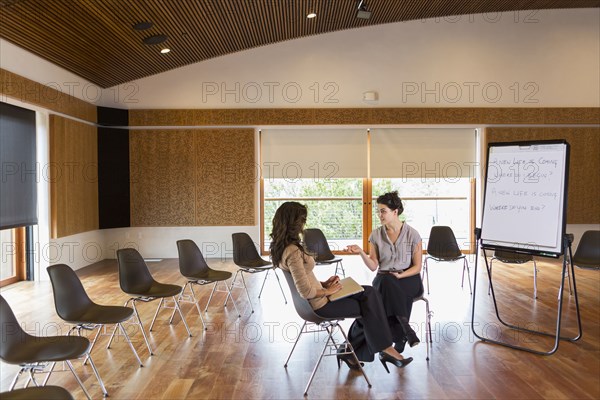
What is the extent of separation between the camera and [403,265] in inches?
174

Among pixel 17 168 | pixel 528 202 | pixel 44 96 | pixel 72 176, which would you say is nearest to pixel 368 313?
pixel 528 202

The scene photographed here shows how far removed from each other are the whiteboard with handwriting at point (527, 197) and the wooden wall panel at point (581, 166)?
5.53 metres

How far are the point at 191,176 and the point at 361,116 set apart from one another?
3602 millimetres

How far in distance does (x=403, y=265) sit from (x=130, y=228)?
7.11 meters

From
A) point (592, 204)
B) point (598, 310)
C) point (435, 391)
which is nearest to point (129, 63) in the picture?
point (435, 391)

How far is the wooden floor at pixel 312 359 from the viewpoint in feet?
12.0

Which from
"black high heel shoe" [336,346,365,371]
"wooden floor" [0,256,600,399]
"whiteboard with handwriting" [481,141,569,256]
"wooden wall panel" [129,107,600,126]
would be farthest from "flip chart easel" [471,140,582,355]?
"wooden wall panel" [129,107,600,126]

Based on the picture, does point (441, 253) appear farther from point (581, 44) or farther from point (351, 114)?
point (581, 44)

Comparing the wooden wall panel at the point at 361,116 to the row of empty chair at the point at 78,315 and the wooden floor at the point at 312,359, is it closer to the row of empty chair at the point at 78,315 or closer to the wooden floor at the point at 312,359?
the row of empty chair at the point at 78,315

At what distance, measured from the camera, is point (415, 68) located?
32.4 ft

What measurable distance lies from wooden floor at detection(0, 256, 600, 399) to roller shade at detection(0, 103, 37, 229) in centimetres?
122

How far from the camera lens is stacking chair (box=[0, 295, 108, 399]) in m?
2.99

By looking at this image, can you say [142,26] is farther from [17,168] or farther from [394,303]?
[394,303]

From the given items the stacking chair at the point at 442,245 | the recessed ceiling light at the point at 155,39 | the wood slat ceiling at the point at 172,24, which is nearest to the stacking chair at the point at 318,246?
the stacking chair at the point at 442,245
